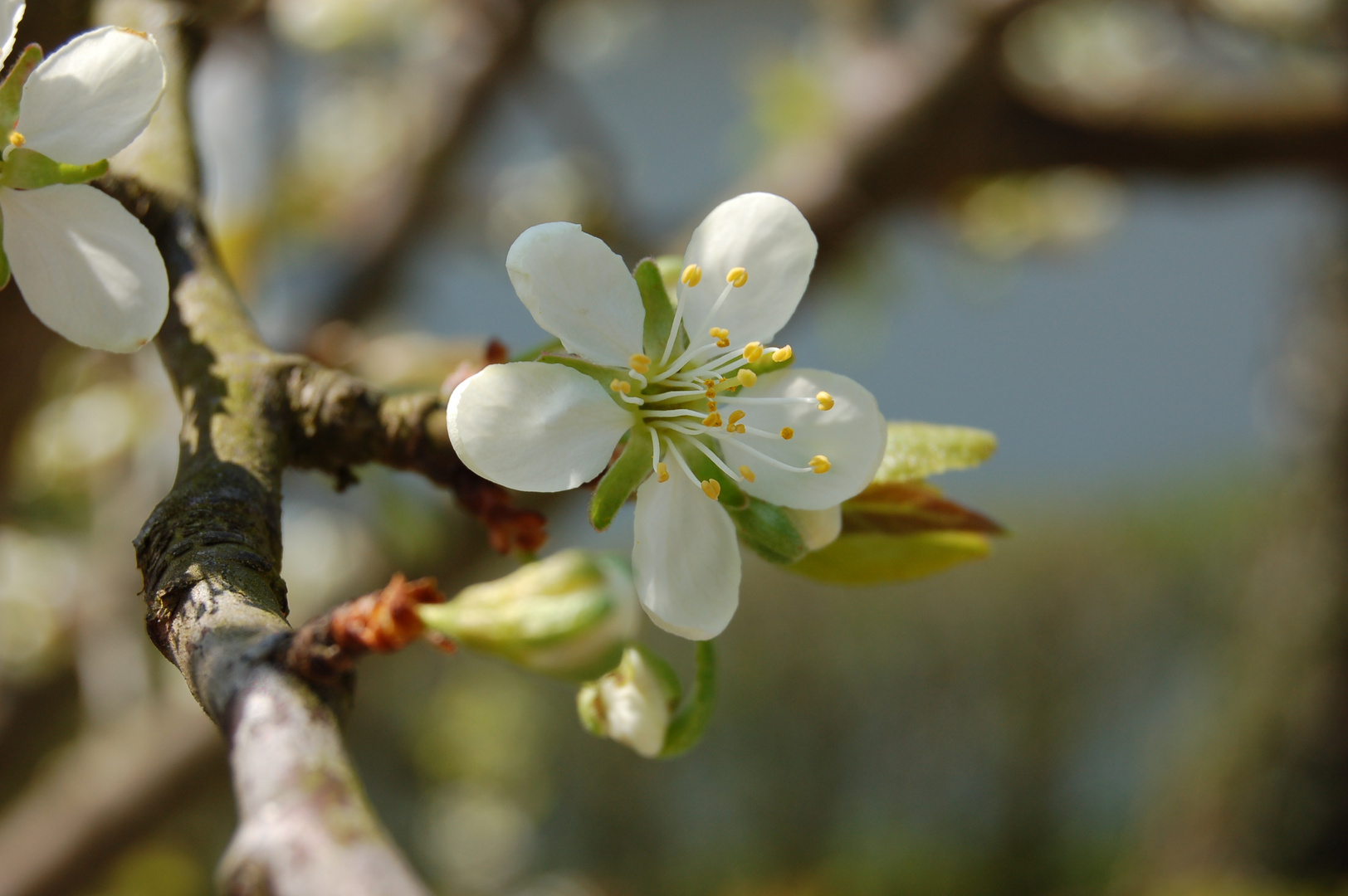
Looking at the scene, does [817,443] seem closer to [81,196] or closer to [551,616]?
[551,616]

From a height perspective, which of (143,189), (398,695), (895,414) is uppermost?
(143,189)

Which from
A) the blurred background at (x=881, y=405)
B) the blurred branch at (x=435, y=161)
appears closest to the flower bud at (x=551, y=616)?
the blurred background at (x=881, y=405)

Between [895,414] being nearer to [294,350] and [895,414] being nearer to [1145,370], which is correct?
[1145,370]

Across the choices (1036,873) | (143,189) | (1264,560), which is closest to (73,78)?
(143,189)

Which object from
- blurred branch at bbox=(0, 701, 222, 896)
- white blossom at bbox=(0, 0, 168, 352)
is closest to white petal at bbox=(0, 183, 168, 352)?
white blossom at bbox=(0, 0, 168, 352)

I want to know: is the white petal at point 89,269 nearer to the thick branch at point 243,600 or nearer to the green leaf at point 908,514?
the thick branch at point 243,600

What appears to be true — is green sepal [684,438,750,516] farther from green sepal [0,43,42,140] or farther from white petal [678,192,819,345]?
green sepal [0,43,42,140]
